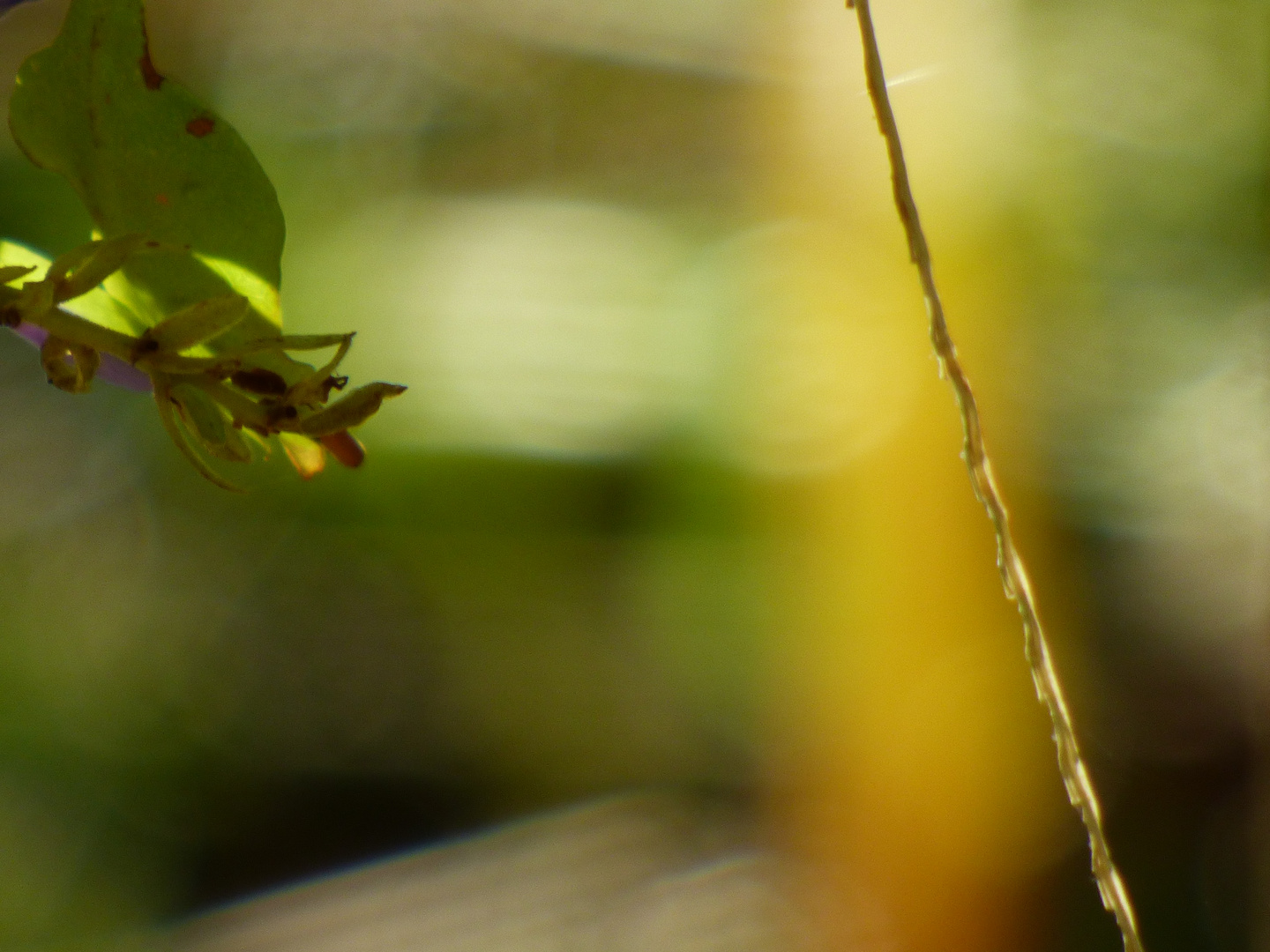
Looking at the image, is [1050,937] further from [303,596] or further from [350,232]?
[350,232]

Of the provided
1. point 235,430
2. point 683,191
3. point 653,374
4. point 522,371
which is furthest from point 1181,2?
point 235,430

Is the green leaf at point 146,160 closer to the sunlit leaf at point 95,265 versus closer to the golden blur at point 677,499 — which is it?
the sunlit leaf at point 95,265

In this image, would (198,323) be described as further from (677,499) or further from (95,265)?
(677,499)

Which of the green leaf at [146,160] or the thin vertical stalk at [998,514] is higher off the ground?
the green leaf at [146,160]

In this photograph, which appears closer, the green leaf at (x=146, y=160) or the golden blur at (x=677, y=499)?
the green leaf at (x=146, y=160)

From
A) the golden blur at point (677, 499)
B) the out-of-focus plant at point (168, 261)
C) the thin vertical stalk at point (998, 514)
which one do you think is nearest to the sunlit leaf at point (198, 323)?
the out-of-focus plant at point (168, 261)

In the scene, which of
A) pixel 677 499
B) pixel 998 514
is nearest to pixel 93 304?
pixel 998 514
